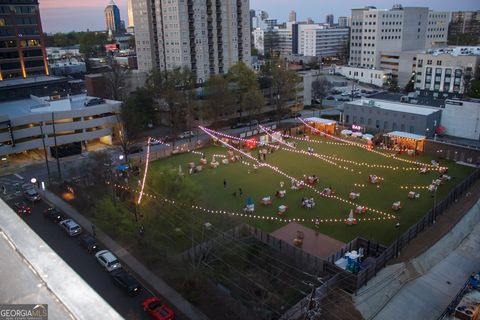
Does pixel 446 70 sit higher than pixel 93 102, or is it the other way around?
pixel 446 70

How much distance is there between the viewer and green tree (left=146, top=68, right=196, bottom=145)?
36250mm

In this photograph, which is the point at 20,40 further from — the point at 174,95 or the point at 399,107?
the point at 399,107

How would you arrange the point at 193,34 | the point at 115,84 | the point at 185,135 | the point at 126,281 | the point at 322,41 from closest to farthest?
the point at 126,281 → the point at 185,135 → the point at 115,84 → the point at 193,34 → the point at 322,41

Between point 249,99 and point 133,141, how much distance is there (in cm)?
1249

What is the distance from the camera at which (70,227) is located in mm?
19328

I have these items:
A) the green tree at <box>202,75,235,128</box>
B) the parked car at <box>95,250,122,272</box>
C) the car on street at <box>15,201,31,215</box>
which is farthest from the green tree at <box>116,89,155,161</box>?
the parked car at <box>95,250,122,272</box>

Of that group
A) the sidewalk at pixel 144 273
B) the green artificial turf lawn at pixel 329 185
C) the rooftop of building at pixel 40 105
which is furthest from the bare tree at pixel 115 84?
the sidewalk at pixel 144 273

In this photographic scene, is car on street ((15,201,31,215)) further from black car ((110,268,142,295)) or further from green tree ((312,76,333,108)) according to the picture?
green tree ((312,76,333,108))

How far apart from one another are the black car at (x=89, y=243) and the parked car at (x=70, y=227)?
605 millimetres

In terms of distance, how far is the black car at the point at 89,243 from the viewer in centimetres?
1792

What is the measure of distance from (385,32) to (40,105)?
2121 inches

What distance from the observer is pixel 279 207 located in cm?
2080

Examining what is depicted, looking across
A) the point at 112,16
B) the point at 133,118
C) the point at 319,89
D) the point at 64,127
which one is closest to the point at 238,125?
the point at 133,118

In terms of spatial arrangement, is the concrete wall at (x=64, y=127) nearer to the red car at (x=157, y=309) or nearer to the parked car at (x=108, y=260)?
the parked car at (x=108, y=260)
